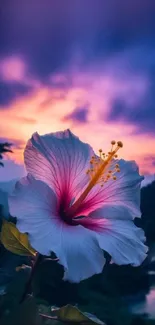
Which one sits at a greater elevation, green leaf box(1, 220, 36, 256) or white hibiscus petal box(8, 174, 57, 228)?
white hibiscus petal box(8, 174, 57, 228)

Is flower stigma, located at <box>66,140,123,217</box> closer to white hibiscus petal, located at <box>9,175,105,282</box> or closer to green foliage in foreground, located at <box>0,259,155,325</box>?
white hibiscus petal, located at <box>9,175,105,282</box>

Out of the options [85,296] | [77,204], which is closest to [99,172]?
[77,204]

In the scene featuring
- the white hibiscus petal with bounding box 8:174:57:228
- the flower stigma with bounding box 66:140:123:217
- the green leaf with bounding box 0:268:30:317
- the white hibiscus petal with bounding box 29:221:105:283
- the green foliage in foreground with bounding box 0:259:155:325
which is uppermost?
the flower stigma with bounding box 66:140:123:217

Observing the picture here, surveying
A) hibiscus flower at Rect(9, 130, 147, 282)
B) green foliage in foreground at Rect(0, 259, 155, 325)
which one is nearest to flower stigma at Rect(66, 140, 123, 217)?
hibiscus flower at Rect(9, 130, 147, 282)

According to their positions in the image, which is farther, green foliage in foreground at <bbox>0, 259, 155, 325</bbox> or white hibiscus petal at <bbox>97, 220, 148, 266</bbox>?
green foliage in foreground at <bbox>0, 259, 155, 325</bbox>

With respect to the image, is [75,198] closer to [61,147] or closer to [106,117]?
[61,147]

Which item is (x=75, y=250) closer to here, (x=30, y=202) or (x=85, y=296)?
(x=30, y=202)
